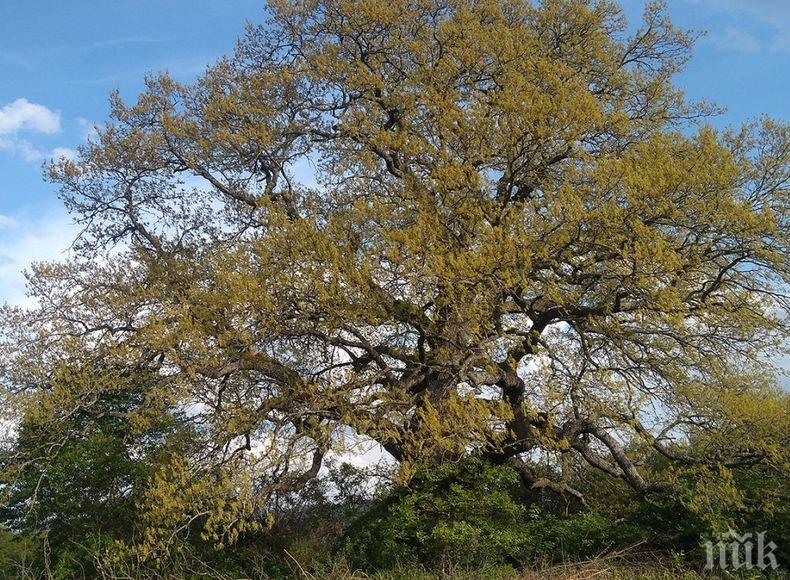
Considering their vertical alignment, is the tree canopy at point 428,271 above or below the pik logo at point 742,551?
above

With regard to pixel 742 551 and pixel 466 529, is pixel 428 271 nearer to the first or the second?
pixel 466 529

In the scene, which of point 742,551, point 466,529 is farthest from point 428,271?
point 742,551

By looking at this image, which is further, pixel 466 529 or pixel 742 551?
pixel 466 529

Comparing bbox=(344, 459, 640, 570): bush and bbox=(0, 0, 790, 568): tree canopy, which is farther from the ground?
bbox=(0, 0, 790, 568): tree canopy

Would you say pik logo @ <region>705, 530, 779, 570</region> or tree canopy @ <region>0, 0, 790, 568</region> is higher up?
tree canopy @ <region>0, 0, 790, 568</region>

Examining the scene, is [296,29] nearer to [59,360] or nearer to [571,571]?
[59,360]

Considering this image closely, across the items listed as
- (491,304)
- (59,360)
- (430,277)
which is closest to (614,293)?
(491,304)

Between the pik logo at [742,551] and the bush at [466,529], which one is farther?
the bush at [466,529]

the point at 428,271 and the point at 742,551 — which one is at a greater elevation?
the point at 428,271

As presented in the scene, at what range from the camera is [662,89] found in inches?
510

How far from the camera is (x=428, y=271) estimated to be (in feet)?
29.5

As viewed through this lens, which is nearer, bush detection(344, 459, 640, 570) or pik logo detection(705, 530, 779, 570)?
pik logo detection(705, 530, 779, 570)

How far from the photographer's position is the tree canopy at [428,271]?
30.0 feet

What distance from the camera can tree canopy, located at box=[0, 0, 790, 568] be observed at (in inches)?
360
